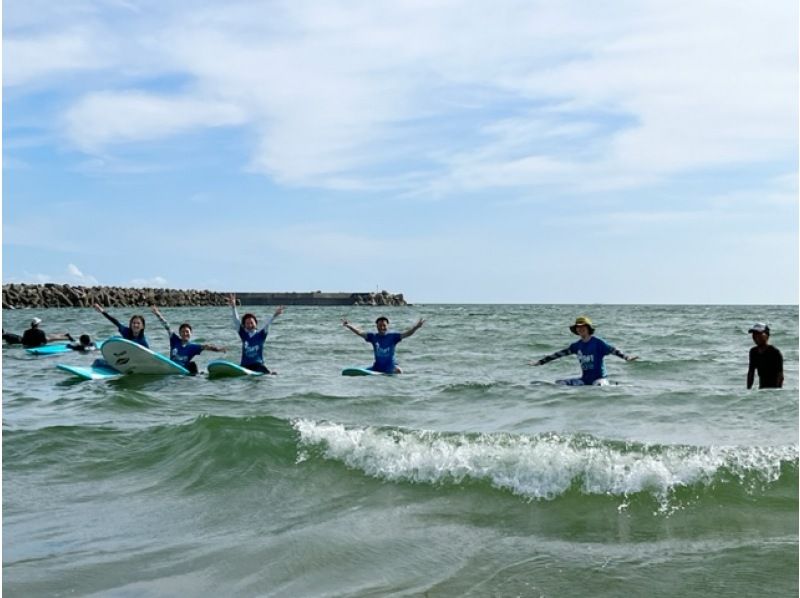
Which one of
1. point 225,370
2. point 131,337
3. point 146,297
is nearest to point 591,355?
point 225,370

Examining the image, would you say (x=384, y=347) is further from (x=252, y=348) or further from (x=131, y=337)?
(x=131, y=337)

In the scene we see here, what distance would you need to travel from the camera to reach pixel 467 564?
5730mm

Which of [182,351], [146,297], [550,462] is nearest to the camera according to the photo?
[550,462]

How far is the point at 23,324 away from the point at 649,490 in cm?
4308

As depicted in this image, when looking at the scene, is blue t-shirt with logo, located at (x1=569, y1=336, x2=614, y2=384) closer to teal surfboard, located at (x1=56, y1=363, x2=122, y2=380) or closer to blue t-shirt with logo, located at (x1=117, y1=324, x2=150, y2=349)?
blue t-shirt with logo, located at (x1=117, y1=324, x2=150, y2=349)

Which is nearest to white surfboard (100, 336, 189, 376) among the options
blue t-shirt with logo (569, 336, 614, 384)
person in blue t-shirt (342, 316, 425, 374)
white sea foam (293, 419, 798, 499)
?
person in blue t-shirt (342, 316, 425, 374)

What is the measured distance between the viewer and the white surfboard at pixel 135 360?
55.0ft

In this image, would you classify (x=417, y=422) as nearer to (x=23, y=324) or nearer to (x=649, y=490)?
(x=649, y=490)

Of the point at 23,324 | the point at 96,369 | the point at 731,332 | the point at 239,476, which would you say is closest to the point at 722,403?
the point at 239,476

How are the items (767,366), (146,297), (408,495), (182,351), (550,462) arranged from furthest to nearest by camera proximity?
(146,297)
(182,351)
(767,366)
(550,462)
(408,495)

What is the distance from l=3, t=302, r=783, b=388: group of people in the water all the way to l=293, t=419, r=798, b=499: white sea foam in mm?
4205

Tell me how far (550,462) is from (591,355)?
20.9 ft

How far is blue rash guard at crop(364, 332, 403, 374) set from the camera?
1689cm

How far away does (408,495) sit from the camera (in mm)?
7621
